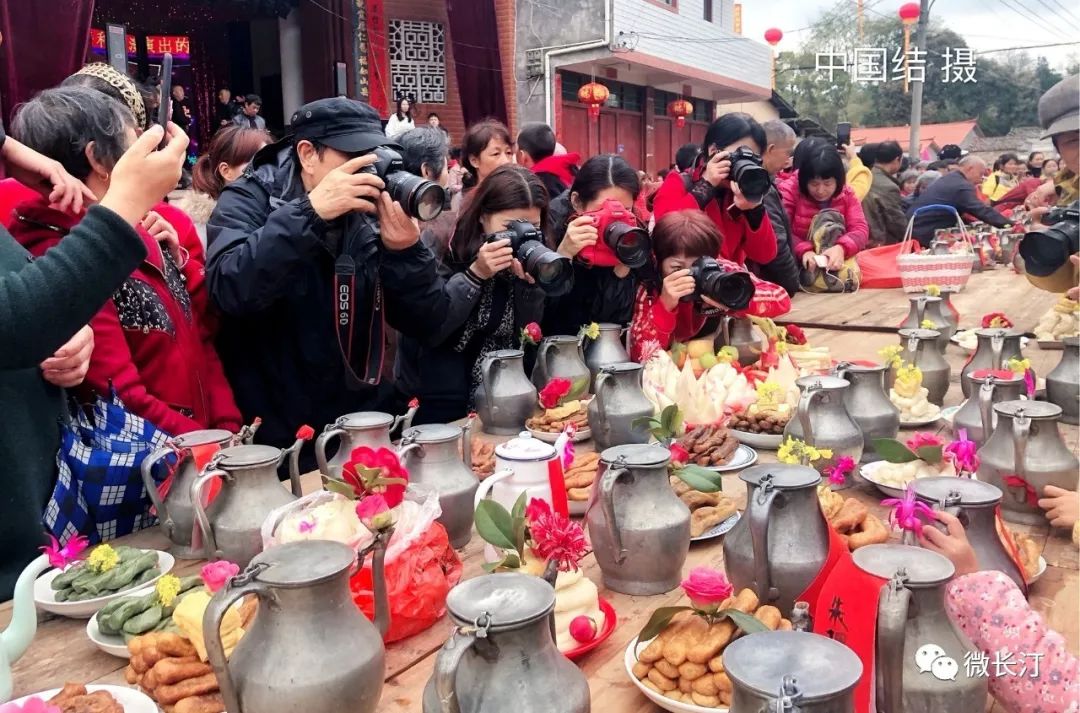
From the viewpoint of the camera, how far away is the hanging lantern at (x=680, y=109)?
41.2ft

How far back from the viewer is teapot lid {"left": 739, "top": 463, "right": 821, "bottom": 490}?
987 mm

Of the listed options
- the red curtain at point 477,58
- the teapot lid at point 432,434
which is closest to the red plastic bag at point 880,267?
the teapot lid at point 432,434

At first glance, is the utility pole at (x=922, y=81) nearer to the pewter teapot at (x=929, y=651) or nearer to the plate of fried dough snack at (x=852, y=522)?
the plate of fried dough snack at (x=852, y=522)

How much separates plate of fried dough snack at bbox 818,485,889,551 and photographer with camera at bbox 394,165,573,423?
1076mm

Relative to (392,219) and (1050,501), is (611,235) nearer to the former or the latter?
(392,219)

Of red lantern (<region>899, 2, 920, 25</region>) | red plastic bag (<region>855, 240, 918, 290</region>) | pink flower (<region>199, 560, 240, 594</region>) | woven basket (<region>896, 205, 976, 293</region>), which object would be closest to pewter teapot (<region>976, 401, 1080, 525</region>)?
pink flower (<region>199, 560, 240, 594</region>)

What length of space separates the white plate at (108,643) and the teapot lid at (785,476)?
0.80 metres

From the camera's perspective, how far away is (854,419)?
1.62m

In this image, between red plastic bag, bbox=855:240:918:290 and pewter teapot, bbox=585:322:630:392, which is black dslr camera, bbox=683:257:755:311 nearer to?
pewter teapot, bbox=585:322:630:392

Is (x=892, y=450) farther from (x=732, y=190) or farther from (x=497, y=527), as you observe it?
(x=732, y=190)

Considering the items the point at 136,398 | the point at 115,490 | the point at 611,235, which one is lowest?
the point at 115,490

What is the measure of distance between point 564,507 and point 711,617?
423 millimetres

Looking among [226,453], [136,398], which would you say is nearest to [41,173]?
[136,398]

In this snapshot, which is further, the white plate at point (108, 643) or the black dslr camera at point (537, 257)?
the black dslr camera at point (537, 257)
